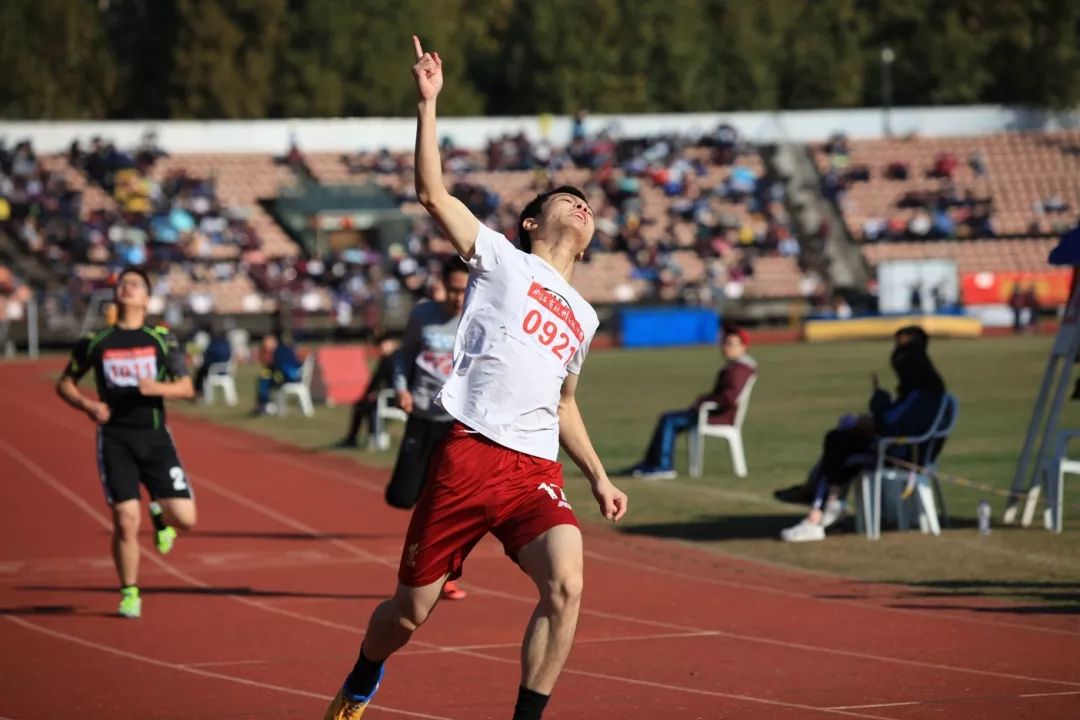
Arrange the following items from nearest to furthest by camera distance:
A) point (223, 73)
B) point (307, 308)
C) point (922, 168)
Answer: point (307, 308) < point (922, 168) < point (223, 73)

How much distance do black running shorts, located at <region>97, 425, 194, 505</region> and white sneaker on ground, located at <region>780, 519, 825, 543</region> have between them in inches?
173

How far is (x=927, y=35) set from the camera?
84.2 metres

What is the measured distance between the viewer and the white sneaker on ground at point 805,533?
→ 503 inches

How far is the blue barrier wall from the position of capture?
49094 millimetres

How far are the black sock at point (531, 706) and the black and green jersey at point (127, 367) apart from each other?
4846 mm

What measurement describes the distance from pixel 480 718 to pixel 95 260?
4631cm

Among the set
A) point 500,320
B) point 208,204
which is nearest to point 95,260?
point 208,204

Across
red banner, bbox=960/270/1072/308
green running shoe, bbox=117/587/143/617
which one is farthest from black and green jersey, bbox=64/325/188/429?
red banner, bbox=960/270/1072/308

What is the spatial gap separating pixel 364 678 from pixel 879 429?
22.4ft

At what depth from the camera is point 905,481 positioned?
42.0 feet

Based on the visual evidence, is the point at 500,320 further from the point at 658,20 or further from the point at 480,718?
the point at 658,20

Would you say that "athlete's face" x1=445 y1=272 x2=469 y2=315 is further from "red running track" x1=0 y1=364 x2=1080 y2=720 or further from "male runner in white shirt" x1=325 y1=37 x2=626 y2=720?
"male runner in white shirt" x1=325 y1=37 x2=626 y2=720

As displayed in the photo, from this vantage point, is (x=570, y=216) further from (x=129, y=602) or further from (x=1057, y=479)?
(x=1057, y=479)

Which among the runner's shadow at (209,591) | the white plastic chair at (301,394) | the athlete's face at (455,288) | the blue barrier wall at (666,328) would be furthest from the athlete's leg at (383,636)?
the blue barrier wall at (666,328)
